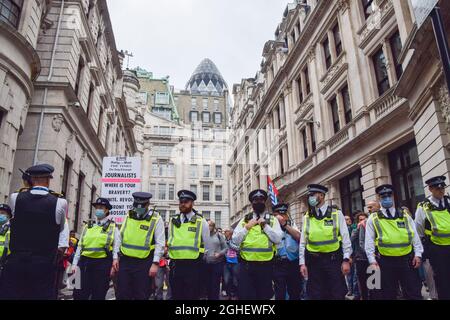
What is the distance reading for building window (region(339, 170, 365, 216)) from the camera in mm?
15833

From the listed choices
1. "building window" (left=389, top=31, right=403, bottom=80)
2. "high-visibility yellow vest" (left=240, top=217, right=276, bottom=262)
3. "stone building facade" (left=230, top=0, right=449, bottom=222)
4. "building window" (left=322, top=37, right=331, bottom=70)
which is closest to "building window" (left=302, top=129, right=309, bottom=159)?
"stone building facade" (left=230, top=0, right=449, bottom=222)

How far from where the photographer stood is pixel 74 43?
52.7 ft

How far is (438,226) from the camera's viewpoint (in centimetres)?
549

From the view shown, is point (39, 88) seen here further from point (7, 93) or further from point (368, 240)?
point (368, 240)

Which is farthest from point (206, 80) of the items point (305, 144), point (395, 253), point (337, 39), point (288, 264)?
point (395, 253)

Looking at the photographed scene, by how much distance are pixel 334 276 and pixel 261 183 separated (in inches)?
972

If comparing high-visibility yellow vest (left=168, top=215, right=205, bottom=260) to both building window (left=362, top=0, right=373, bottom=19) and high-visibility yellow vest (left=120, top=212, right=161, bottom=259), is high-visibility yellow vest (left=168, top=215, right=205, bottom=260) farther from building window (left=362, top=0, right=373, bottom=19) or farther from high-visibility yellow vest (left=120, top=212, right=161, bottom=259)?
building window (left=362, top=0, right=373, bottom=19)

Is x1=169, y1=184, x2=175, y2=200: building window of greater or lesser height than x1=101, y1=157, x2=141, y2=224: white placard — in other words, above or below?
above

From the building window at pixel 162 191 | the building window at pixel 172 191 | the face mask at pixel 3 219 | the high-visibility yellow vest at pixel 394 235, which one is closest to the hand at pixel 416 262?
the high-visibility yellow vest at pixel 394 235

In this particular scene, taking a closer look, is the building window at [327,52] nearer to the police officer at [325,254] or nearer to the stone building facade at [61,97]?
the stone building facade at [61,97]

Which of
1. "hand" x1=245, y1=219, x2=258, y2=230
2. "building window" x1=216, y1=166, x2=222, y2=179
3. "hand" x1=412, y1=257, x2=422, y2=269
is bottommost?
"hand" x1=412, y1=257, x2=422, y2=269

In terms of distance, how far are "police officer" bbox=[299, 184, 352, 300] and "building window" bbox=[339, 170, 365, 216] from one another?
1088 cm

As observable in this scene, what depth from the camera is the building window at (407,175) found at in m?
11.9
